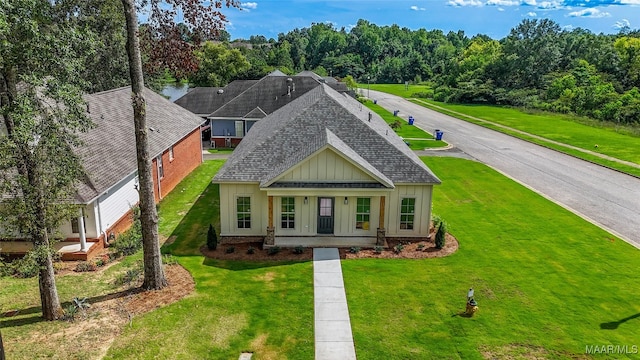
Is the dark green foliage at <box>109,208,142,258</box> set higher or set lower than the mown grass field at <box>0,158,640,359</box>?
higher

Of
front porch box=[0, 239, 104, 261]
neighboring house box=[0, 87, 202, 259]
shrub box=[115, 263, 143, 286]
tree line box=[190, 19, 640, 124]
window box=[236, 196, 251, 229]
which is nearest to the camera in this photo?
shrub box=[115, 263, 143, 286]

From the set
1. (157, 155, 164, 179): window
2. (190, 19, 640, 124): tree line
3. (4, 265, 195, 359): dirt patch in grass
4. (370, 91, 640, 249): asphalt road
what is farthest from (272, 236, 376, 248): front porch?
(190, 19, 640, 124): tree line

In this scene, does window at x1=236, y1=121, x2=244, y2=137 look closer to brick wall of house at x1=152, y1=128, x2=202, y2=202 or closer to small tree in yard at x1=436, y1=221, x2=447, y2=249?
brick wall of house at x1=152, y1=128, x2=202, y2=202

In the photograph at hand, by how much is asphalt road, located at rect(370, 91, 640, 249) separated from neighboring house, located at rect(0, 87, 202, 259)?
2335 centimetres

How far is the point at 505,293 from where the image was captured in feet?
52.3

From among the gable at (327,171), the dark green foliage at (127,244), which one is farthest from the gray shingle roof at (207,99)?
the gable at (327,171)

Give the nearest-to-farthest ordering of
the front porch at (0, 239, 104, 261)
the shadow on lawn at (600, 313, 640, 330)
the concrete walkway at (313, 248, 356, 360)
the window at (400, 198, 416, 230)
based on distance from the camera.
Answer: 1. the concrete walkway at (313, 248, 356, 360)
2. the shadow on lawn at (600, 313, 640, 330)
3. the front porch at (0, 239, 104, 261)
4. the window at (400, 198, 416, 230)

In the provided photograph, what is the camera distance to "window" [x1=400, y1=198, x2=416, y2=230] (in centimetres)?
2038

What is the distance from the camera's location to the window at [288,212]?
19578 millimetres

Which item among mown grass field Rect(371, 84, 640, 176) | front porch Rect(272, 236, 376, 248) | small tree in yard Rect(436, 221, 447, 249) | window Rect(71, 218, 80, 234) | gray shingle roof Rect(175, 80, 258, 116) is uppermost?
gray shingle roof Rect(175, 80, 258, 116)

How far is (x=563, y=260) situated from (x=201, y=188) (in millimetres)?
20741

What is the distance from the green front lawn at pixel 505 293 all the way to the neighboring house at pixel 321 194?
2319 mm

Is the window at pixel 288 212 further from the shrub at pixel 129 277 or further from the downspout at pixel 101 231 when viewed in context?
the downspout at pixel 101 231

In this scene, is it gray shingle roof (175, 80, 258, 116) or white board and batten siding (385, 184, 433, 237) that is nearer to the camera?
white board and batten siding (385, 184, 433, 237)
